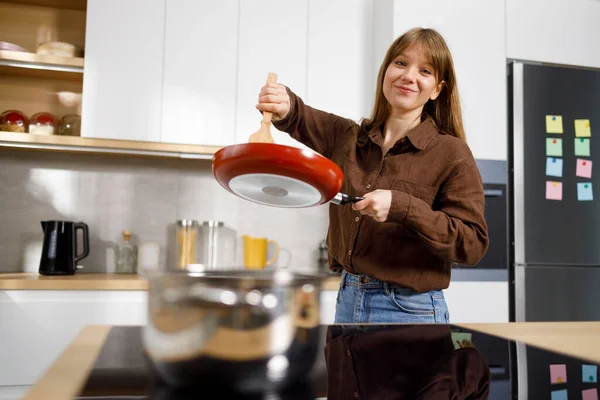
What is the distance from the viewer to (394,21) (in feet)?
7.40

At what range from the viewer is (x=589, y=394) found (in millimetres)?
523

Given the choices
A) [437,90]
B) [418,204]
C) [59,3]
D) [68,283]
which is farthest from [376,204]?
[59,3]

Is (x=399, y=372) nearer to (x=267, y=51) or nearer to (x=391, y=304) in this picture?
(x=391, y=304)

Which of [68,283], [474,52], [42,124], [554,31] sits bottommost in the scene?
[68,283]

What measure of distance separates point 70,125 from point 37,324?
0.87 metres

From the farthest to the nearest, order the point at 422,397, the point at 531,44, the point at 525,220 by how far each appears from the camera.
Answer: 1. the point at 531,44
2. the point at 525,220
3. the point at 422,397

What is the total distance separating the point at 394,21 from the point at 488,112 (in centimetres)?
55

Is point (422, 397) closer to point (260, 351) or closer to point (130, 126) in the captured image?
point (260, 351)

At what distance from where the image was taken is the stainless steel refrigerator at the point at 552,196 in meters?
2.22

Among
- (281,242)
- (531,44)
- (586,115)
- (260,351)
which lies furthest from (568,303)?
(260,351)

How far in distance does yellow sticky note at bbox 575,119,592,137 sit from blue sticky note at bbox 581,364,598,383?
191 cm

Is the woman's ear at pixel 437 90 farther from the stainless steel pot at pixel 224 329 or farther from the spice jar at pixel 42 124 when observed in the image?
the spice jar at pixel 42 124

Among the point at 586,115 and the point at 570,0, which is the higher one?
the point at 570,0

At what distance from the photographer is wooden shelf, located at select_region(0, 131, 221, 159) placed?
7.15ft
